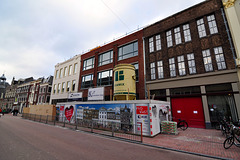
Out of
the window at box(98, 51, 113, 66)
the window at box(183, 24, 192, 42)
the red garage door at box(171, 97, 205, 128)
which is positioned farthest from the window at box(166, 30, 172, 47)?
the window at box(98, 51, 113, 66)

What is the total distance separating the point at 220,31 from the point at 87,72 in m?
21.3

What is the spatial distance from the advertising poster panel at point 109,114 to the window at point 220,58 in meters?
9.93

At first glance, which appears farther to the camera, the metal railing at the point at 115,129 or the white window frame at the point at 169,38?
the white window frame at the point at 169,38

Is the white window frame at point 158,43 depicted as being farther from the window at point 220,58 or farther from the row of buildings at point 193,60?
the window at point 220,58

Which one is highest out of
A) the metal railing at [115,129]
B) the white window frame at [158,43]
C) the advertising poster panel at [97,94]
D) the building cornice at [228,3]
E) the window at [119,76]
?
the building cornice at [228,3]

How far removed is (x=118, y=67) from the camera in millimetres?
13047

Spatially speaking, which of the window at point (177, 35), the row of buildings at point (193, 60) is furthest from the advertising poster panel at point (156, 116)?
the window at point (177, 35)

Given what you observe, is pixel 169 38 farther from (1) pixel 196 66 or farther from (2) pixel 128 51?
(2) pixel 128 51

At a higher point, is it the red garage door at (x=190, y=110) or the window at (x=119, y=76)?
the window at (x=119, y=76)

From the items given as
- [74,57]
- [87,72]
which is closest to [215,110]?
[87,72]

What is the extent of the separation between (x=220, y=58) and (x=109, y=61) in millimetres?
15438

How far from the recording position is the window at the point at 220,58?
1165cm

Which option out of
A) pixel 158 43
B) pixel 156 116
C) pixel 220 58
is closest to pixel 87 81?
pixel 158 43

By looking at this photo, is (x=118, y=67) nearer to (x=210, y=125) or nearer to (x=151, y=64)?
(x=151, y=64)
